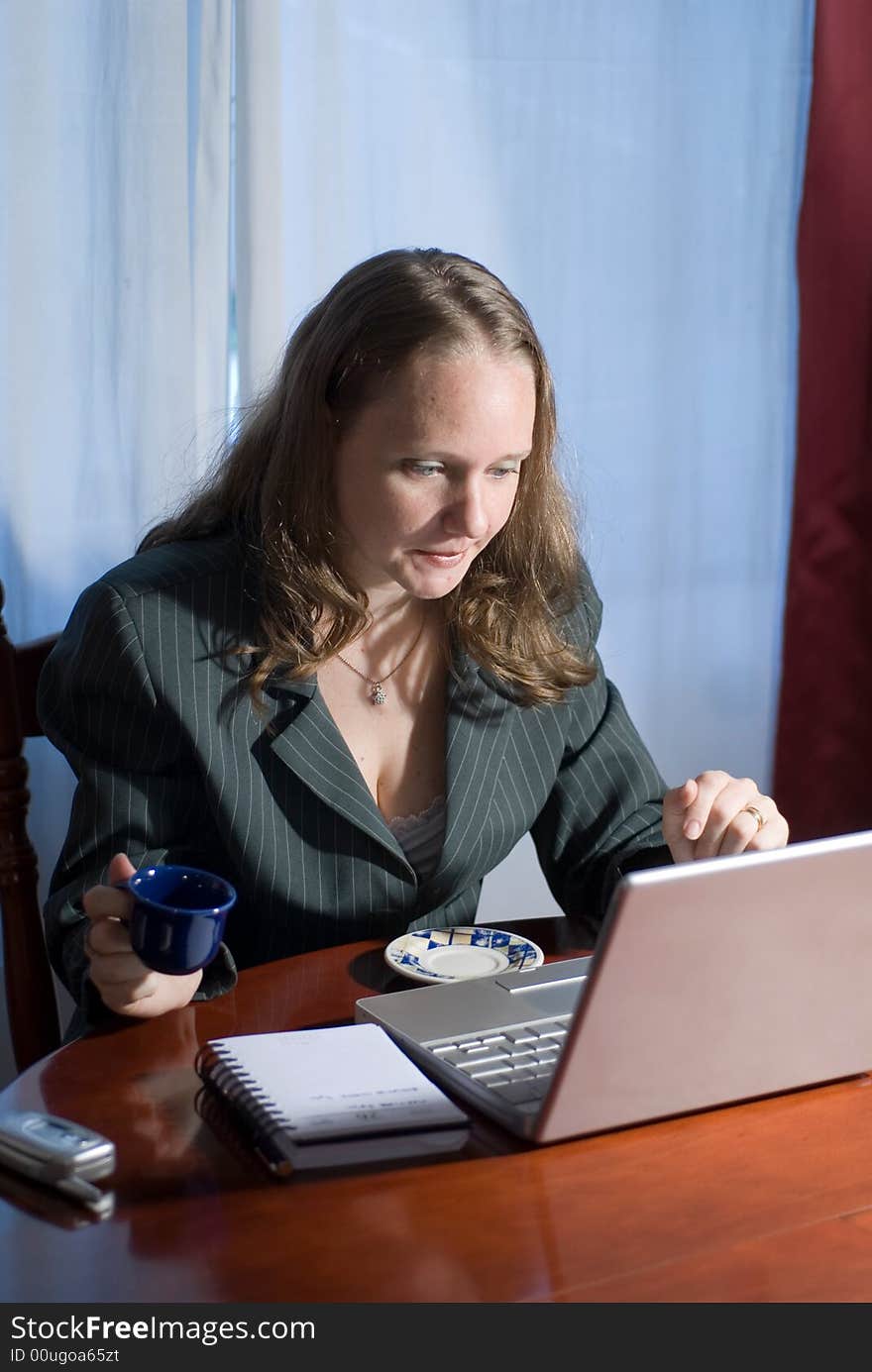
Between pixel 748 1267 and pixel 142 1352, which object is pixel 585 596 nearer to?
pixel 748 1267

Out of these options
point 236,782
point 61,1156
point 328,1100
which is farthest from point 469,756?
point 61,1156

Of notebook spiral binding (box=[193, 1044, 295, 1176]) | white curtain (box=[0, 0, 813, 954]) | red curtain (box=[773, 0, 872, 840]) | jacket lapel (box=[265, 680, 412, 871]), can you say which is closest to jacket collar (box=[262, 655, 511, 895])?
jacket lapel (box=[265, 680, 412, 871])

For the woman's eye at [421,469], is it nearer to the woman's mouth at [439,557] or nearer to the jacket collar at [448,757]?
the woman's mouth at [439,557]

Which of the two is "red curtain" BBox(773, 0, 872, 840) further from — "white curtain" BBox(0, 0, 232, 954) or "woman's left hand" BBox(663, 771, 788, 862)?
"woman's left hand" BBox(663, 771, 788, 862)

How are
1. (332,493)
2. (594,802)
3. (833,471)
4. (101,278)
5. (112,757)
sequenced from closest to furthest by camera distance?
(112,757) → (332,493) → (594,802) → (101,278) → (833,471)

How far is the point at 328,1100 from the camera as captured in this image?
34.1 inches

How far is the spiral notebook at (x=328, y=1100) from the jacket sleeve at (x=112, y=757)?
350 millimetres

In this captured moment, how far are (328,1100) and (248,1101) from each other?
50 millimetres

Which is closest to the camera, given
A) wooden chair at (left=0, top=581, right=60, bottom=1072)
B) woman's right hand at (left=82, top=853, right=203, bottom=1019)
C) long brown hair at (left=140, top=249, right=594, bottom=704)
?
woman's right hand at (left=82, top=853, right=203, bottom=1019)

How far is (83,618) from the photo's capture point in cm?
137

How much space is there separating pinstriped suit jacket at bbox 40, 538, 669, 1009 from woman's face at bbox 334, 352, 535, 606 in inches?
6.2

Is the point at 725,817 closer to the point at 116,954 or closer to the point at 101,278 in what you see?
the point at 116,954

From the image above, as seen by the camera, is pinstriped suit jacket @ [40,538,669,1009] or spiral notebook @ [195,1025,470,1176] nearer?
spiral notebook @ [195,1025,470,1176]

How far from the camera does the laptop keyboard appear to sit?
0.90 meters
